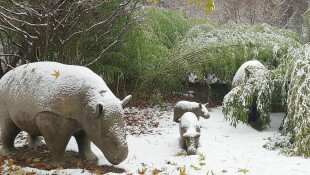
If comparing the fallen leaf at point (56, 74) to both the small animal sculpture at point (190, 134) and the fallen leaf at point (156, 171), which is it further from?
the small animal sculpture at point (190, 134)

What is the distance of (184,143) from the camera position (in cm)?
508

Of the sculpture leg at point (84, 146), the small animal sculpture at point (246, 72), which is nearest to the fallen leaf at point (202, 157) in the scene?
the sculpture leg at point (84, 146)

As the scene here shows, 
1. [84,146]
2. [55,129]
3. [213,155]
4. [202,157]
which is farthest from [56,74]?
[213,155]

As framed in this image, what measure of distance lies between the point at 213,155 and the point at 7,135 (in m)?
2.65

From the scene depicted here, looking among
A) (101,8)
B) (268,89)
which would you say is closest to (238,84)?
(268,89)

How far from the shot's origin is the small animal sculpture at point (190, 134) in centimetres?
491

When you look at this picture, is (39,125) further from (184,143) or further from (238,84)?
(238,84)

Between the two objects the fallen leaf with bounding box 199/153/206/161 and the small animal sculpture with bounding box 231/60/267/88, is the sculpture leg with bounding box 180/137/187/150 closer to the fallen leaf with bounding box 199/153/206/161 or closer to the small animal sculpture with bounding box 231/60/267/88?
the fallen leaf with bounding box 199/153/206/161

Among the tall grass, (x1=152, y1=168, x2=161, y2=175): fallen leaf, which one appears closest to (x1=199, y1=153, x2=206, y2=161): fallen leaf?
(x1=152, y1=168, x2=161, y2=175): fallen leaf

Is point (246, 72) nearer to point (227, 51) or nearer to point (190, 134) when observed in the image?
point (227, 51)

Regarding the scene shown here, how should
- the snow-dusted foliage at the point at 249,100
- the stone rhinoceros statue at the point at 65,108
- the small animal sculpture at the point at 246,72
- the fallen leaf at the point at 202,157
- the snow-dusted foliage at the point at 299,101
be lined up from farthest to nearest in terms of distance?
the small animal sculpture at the point at 246,72
the snow-dusted foliage at the point at 249,100
the snow-dusted foliage at the point at 299,101
the fallen leaf at the point at 202,157
the stone rhinoceros statue at the point at 65,108

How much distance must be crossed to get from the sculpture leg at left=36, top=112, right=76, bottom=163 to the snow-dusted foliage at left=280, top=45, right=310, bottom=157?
3.04 metres

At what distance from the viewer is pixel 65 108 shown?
12.9 ft

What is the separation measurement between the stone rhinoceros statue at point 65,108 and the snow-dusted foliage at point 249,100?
8.93 feet
